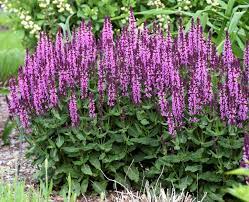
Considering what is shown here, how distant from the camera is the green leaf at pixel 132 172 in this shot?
4398mm

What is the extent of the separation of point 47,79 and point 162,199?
121 centimetres

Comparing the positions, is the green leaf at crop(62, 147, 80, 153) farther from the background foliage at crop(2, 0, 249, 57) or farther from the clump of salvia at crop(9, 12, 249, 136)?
the background foliage at crop(2, 0, 249, 57)

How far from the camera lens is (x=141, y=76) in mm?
4301

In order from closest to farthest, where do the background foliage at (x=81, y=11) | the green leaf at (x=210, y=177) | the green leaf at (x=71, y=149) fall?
the green leaf at (x=210, y=177)
the green leaf at (x=71, y=149)
the background foliage at (x=81, y=11)

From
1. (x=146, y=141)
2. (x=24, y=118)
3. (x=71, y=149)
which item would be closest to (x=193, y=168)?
(x=146, y=141)

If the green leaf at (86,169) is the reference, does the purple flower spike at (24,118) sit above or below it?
above

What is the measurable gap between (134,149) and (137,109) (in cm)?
34

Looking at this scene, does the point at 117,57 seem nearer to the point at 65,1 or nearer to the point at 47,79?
the point at 47,79

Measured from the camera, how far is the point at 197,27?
431cm

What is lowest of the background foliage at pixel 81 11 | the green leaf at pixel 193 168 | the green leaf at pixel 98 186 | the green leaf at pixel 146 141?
the green leaf at pixel 98 186

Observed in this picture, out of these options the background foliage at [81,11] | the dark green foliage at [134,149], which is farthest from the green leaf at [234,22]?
the background foliage at [81,11]

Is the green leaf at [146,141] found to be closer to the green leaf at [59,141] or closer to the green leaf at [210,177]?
the green leaf at [210,177]

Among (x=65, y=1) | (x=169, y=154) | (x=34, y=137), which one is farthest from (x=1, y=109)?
(x=169, y=154)

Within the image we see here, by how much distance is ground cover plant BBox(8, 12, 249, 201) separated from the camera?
4094 millimetres
